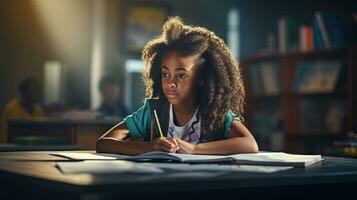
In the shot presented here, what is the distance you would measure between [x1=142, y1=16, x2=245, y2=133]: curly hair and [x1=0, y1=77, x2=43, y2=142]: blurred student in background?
2905 millimetres

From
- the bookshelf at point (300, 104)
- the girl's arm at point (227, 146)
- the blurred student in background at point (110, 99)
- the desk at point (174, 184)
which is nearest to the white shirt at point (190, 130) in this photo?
the girl's arm at point (227, 146)

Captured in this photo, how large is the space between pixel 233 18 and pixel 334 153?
3.36 m

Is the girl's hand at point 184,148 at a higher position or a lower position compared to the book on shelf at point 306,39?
lower

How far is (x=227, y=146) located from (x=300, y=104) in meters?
3.51

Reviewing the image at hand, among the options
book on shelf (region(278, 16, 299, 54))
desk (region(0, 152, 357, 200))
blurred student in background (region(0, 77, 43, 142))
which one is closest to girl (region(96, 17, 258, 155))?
desk (region(0, 152, 357, 200))

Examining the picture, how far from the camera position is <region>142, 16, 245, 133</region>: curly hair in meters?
1.96

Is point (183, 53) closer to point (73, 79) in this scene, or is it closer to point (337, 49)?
point (337, 49)

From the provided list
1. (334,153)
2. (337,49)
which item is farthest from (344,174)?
(337,49)

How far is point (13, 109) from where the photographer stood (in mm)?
4879

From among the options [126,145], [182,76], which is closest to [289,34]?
[182,76]

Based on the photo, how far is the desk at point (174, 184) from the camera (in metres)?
1.00

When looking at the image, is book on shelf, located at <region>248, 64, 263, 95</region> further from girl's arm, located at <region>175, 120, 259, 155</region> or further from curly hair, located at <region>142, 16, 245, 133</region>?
girl's arm, located at <region>175, 120, 259, 155</region>

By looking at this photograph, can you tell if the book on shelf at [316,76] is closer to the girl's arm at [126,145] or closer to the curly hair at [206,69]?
the curly hair at [206,69]

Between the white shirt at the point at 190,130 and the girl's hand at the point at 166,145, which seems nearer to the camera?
the girl's hand at the point at 166,145
